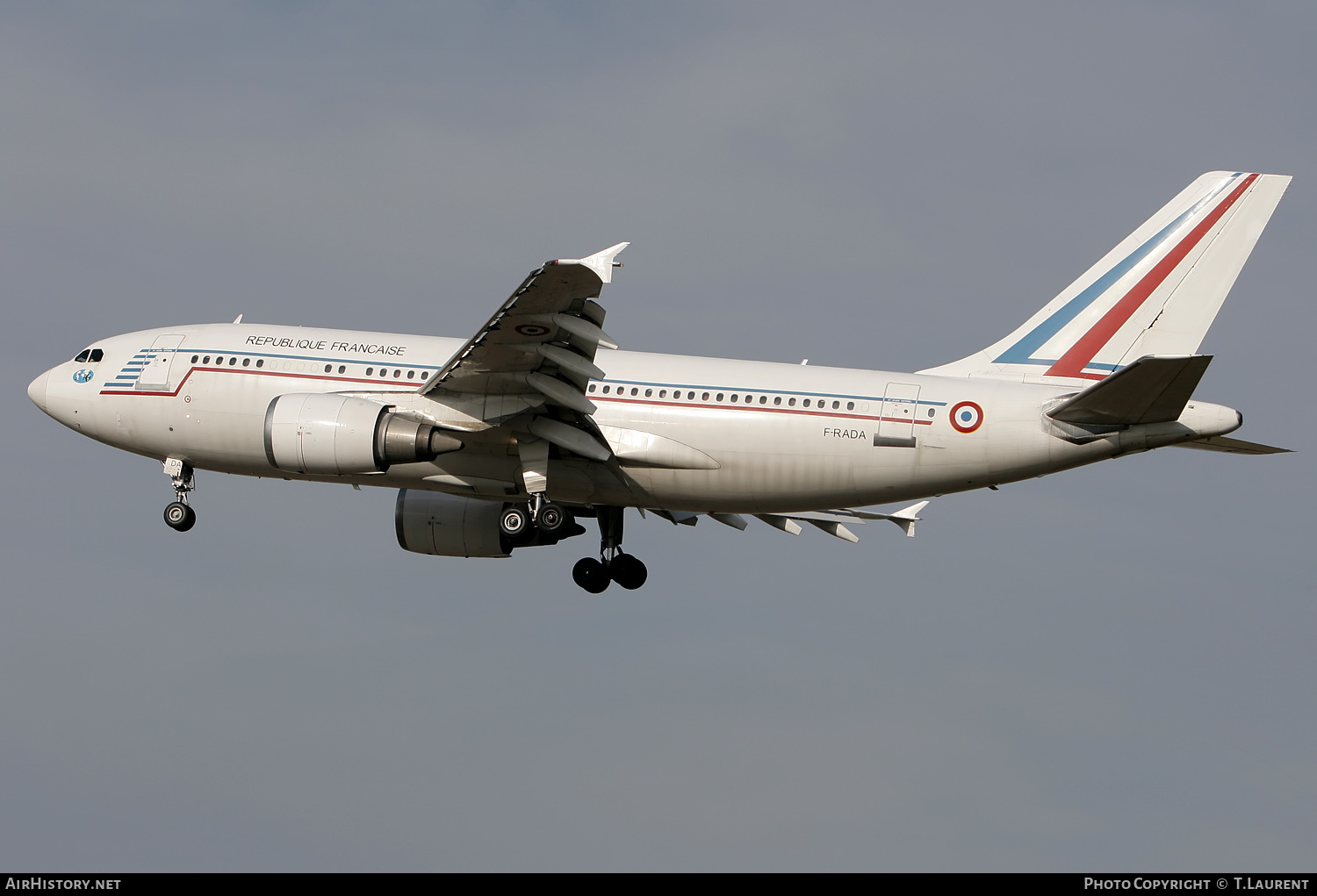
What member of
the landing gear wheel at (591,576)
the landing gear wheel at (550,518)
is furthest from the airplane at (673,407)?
the landing gear wheel at (591,576)

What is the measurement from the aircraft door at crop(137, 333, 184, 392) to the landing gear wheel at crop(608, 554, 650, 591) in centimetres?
1173

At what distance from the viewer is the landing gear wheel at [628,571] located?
39875mm

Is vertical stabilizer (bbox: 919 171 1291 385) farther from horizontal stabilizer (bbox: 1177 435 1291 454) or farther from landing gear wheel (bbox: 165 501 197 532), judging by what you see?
landing gear wheel (bbox: 165 501 197 532)

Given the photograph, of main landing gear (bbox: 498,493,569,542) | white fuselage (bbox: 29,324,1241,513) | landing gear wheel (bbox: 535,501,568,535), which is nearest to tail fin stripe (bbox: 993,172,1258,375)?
white fuselage (bbox: 29,324,1241,513)

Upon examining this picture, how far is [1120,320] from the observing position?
34.9 meters

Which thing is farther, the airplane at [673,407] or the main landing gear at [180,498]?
the main landing gear at [180,498]

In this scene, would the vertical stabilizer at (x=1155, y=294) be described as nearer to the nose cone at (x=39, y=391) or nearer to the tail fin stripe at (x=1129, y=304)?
the tail fin stripe at (x=1129, y=304)

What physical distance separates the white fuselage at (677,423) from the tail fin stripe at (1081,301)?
908 mm

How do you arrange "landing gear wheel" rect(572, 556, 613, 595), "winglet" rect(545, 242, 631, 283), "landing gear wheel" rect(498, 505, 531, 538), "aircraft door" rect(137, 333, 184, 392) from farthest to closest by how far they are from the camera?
"landing gear wheel" rect(572, 556, 613, 595) < "aircraft door" rect(137, 333, 184, 392) < "landing gear wheel" rect(498, 505, 531, 538) < "winglet" rect(545, 242, 631, 283)

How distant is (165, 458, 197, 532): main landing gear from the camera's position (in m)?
37.3

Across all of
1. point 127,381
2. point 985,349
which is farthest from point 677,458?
point 127,381

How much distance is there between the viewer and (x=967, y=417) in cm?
3338

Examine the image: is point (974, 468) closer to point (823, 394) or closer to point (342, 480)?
point (823, 394)

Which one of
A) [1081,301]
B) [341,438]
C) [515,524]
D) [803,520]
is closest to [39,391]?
[341,438]
